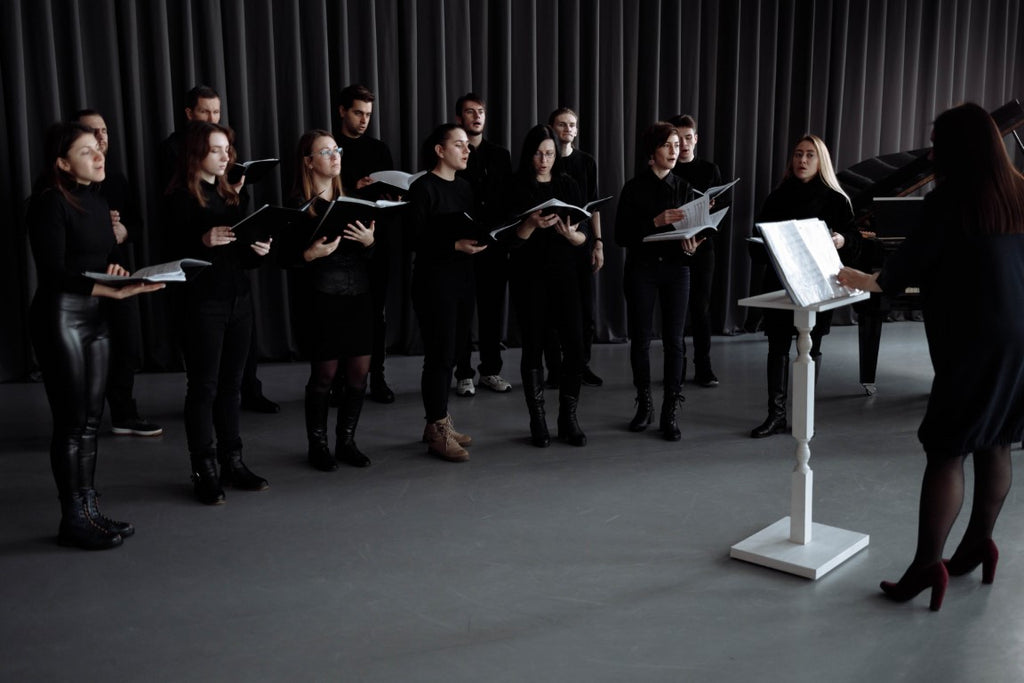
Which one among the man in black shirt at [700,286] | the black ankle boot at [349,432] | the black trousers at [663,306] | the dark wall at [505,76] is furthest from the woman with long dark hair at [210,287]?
the man in black shirt at [700,286]

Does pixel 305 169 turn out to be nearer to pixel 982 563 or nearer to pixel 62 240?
pixel 62 240

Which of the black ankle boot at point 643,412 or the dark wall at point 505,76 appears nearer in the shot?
the black ankle boot at point 643,412

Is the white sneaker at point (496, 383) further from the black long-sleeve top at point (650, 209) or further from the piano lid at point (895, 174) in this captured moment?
the piano lid at point (895, 174)

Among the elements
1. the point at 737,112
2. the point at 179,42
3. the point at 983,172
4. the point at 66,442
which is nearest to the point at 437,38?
the point at 179,42

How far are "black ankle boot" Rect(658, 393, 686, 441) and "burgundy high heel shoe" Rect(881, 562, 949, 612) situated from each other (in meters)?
1.62

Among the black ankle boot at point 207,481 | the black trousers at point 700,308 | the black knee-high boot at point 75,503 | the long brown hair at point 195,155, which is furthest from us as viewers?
the black trousers at point 700,308

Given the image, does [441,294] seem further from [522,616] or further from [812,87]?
[812,87]

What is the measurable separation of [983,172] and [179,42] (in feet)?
15.5

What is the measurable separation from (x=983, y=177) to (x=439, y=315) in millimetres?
2056

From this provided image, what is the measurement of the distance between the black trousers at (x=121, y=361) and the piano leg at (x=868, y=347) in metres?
3.67

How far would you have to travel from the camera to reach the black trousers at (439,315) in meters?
3.70

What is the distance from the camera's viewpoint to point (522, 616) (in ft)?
8.13

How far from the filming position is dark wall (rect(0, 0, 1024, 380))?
537cm

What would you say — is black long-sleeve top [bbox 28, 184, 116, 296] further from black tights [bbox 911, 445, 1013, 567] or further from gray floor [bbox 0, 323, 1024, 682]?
black tights [bbox 911, 445, 1013, 567]
